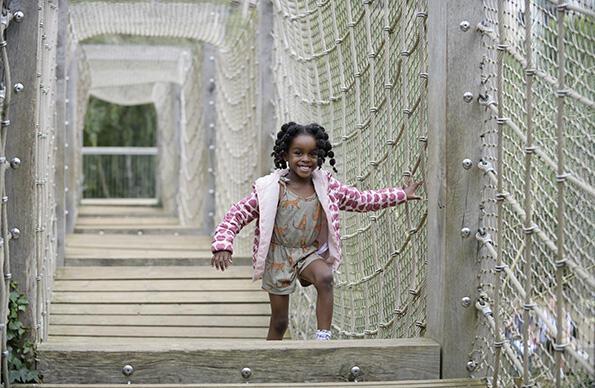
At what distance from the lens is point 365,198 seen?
3480 mm

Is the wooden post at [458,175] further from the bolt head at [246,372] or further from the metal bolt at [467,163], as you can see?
the bolt head at [246,372]

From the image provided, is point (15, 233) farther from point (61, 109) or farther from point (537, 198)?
point (61, 109)

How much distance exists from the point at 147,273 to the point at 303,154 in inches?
108

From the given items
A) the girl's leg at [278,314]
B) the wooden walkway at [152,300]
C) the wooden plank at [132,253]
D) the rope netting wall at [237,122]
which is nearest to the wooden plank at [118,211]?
the rope netting wall at [237,122]

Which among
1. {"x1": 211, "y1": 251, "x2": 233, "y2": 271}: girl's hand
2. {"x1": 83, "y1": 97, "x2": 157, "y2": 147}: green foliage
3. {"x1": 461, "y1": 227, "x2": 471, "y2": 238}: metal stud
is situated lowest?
{"x1": 211, "y1": 251, "x2": 233, "y2": 271}: girl's hand

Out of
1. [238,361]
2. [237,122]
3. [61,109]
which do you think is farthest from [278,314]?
[237,122]

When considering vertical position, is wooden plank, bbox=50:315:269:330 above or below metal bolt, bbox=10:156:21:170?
below

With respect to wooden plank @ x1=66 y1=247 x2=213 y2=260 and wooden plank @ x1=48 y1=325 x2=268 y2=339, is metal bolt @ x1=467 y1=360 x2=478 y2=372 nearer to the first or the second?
wooden plank @ x1=48 y1=325 x2=268 y2=339

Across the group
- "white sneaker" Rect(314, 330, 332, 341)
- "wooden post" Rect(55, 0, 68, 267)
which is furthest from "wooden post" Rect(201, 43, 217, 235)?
"white sneaker" Rect(314, 330, 332, 341)

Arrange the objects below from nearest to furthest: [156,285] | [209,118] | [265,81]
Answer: [156,285]
[265,81]
[209,118]

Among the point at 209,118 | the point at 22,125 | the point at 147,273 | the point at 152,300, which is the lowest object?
the point at 152,300

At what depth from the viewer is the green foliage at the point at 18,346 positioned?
115 inches

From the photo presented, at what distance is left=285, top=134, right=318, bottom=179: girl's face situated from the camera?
3.56 metres

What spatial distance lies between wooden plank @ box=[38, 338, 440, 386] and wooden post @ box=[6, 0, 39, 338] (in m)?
0.18
